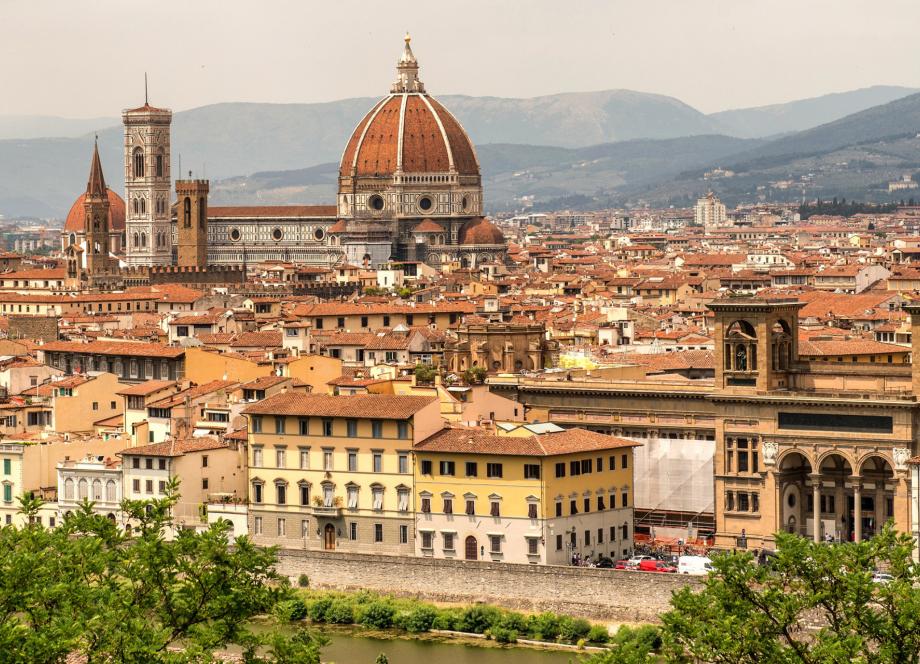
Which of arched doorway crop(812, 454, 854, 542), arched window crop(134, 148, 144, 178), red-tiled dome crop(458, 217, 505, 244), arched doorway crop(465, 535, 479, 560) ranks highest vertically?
arched window crop(134, 148, 144, 178)

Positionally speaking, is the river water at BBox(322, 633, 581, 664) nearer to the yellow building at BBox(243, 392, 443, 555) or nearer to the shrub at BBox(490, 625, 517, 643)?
the shrub at BBox(490, 625, 517, 643)

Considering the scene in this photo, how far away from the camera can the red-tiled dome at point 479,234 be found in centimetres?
16938

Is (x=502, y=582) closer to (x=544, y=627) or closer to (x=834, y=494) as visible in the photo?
(x=544, y=627)

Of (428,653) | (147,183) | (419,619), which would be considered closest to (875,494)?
(419,619)

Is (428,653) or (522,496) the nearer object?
(428,653)

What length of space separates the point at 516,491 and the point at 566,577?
264 centimetres

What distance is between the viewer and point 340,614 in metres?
53.1

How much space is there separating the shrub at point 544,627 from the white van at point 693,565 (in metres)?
2.56

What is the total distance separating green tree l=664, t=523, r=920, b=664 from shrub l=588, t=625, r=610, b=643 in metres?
12.7

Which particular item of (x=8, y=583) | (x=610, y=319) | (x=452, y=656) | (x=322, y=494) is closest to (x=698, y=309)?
(x=610, y=319)

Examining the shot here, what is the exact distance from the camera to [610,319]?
3743 inches

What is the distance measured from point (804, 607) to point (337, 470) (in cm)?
2154

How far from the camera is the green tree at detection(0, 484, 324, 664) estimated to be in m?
35.2

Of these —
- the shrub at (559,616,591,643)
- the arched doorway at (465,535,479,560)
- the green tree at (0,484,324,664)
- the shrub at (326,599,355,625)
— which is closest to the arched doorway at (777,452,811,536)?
the shrub at (559,616,591,643)
